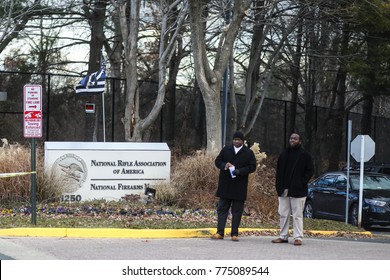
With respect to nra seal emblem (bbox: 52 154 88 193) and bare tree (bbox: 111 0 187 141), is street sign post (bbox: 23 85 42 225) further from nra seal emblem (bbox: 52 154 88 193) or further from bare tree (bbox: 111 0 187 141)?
bare tree (bbox: 111 0 187 141)

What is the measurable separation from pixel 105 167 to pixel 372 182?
23.2 ft

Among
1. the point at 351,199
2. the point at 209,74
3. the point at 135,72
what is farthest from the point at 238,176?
the point at 135,72

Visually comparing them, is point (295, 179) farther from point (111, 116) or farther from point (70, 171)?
point (111, 116)

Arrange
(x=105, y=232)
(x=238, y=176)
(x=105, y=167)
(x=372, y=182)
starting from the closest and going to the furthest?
1. (x=238, y=176)
2. (x=105, y=232)
3. (x=105, y=167)
4. (x=372, y=182)

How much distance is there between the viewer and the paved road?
10.6 metres

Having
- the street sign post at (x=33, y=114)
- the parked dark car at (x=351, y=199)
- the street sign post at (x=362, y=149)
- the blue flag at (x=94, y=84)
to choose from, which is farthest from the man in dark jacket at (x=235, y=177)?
the blue flag at (x=94, y=84)

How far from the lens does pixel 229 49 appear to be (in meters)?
19.8

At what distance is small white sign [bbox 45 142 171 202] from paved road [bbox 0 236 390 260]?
176 inches

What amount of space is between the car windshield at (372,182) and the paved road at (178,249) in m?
5.64

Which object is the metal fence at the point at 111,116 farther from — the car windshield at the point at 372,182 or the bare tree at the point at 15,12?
the car windshield at the point at 372,182

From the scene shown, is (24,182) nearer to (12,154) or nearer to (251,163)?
(12,154)

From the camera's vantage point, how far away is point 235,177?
1241 cm
